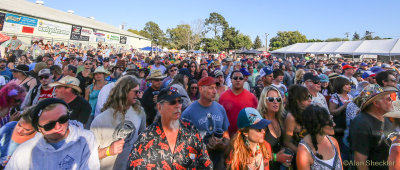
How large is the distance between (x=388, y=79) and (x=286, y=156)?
3574mm

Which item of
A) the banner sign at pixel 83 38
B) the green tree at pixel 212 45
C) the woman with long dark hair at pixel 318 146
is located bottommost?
the woman with long dark hair at pixel 318 146

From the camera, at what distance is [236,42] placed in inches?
2352

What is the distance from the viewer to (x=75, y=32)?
2616cm

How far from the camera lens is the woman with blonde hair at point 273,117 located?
278cm

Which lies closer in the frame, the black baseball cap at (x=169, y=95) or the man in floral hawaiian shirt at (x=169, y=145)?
the man in floral hawaiian shirt at (x=169, y=145)

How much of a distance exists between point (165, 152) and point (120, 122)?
3.17 ft

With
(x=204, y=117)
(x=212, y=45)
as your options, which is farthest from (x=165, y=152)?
(x=212, y=45)

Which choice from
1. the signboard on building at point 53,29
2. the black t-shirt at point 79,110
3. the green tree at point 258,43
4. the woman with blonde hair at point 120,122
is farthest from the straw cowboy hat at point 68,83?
the green tree at point 258,43

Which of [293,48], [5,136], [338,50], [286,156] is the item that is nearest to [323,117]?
[286,156]

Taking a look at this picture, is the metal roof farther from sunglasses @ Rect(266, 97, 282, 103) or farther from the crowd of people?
sunglasses @ Rect(266, 97, 282, 103)

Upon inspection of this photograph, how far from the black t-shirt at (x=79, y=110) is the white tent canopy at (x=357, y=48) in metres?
31.0

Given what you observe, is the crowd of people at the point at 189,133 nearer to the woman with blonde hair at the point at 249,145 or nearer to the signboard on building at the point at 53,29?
the woman with blonde hair at the point at 249,145

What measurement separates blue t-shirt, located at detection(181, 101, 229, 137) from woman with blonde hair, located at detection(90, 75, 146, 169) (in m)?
0.71

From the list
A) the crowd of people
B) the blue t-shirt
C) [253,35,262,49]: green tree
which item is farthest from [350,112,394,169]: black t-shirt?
[253,35,262,49]: green tree
